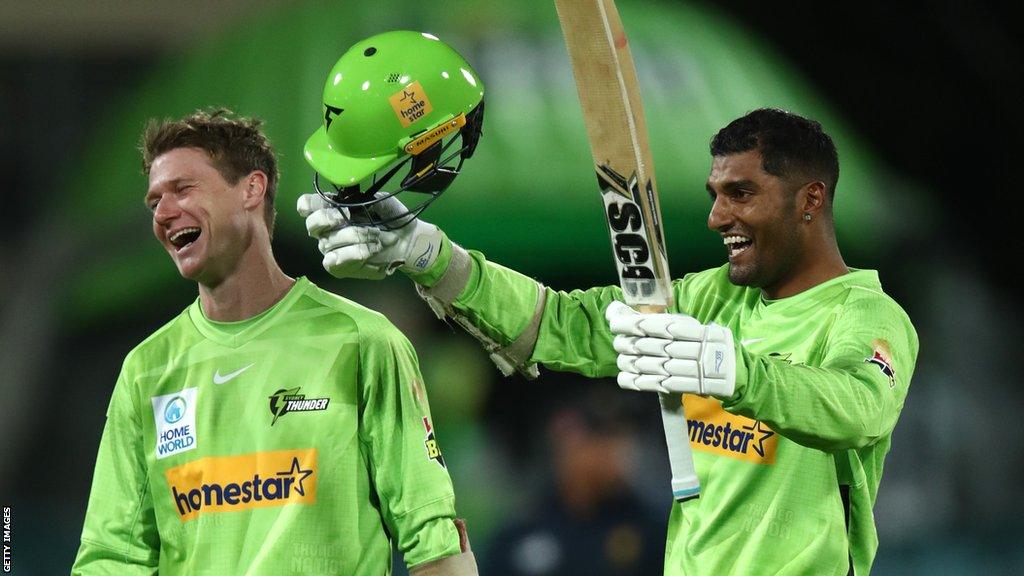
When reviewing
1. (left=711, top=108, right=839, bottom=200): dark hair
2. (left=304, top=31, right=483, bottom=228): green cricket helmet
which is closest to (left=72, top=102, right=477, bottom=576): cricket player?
(left=304, top=31, right=483, bottom=228): green cricket helmet

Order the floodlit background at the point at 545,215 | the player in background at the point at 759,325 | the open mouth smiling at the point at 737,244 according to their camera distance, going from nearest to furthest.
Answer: the player in background at the point at 759,325, the open mouth smiling at the point at 737,244, the floodlit background at the point at 545,215

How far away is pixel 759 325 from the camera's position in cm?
365

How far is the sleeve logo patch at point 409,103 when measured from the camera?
3316 mm

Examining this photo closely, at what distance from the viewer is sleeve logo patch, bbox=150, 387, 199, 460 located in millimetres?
3447

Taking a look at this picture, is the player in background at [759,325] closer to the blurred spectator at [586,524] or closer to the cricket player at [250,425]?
the cricket player at [250,425]

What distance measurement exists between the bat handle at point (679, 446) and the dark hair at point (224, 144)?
1.14 meters

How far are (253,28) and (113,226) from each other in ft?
3.69

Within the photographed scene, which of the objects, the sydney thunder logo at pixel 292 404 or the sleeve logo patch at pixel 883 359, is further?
the sydney thunder logo at pixel 292 404

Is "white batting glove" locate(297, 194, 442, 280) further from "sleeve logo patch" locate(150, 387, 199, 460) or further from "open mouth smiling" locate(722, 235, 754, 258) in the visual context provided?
"open mouth smiling" locate(722, 235, 754, 258)

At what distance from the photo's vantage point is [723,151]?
143 inches

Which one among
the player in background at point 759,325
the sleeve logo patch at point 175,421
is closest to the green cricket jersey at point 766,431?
the player in background at point 759,325

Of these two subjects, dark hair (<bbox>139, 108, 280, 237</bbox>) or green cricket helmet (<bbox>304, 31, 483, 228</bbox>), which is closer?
green cricket helmet (<bbox>304, 31, 483, 228</bbox>)

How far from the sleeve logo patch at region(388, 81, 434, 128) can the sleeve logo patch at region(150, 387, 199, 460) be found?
2.73 feet

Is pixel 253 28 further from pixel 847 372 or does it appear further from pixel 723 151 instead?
pixel 847 372
